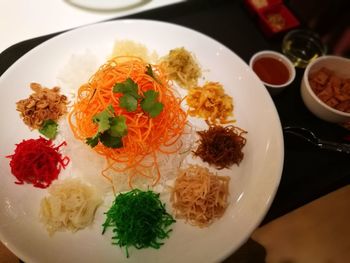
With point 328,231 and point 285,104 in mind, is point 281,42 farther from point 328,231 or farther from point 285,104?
point 328,231

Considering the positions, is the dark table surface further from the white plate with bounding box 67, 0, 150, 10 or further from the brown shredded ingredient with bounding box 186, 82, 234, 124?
the brown shredded ingredient with bounding box 186, 82, 234, 124

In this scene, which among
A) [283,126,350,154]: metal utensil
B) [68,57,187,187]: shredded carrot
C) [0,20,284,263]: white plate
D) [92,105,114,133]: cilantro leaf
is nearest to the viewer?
[0,20,284,263]: white plate

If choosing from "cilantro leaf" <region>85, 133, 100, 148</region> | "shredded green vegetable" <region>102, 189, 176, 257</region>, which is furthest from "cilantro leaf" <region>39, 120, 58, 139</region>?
"shredded green vegetable" <region>102, 189, 176, 257</region>

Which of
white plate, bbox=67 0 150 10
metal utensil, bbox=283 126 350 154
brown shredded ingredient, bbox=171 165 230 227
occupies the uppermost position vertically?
white plate, bbox=67 0 150 10

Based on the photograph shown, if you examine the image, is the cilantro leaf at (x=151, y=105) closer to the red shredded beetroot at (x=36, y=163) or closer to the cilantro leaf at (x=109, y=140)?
the cilantro leaf at (x=109, y=140)

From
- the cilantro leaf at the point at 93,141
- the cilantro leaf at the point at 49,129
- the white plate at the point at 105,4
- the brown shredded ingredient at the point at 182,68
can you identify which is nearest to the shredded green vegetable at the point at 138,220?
the cilantro leaf at the point at 93,141

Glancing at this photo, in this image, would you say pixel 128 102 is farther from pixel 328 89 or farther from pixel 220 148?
pixel 328 89

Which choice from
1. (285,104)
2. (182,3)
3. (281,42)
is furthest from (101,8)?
(285,104)
